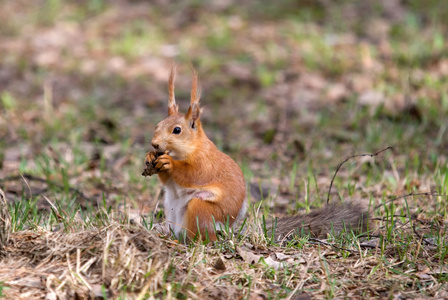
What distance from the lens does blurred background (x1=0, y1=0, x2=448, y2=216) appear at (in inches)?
183

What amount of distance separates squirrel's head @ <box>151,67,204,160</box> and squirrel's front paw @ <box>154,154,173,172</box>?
0.07 m

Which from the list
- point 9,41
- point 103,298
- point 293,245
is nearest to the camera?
point 103,298

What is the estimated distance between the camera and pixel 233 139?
5.94 metres

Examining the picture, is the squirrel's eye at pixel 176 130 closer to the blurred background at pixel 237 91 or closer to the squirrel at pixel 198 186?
the squirrel at pixel 198 186

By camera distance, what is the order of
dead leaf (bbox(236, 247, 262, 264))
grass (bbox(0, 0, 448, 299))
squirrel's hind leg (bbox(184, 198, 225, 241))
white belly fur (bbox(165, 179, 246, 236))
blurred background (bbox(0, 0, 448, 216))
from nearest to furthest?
grass (bbox(0, 0, 448, 299))
dead leaf (bbox(236, 247, 262, 264))
squirrel's hind leg (bbox(184, 198, 225, 241))
white belly fur (bbox(165, 179, 246, 236))
blurred background (bbox(0, 0, 448, 216))

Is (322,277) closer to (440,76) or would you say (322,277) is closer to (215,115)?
(215,115)

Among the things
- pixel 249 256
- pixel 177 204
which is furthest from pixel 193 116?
pixel 249 256

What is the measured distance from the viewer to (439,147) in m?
5.27

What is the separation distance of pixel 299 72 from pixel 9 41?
413 centimetres

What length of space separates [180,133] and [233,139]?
2855 mm

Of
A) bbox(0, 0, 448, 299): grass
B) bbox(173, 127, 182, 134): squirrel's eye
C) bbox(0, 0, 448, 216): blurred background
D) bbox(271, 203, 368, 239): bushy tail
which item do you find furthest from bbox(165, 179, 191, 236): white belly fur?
bbox(0, 0, 448, 216): blurred background

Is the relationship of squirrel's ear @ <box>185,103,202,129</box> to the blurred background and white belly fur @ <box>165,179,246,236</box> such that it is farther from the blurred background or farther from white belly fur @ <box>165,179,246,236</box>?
the blurred background

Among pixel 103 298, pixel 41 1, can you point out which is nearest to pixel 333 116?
pixel 103 298

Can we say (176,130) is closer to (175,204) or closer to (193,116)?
(193,116)
